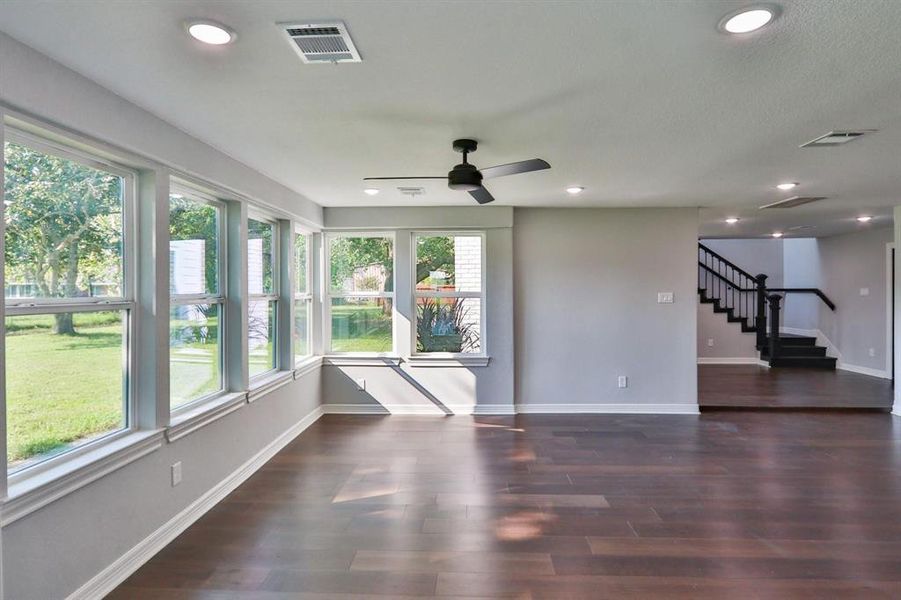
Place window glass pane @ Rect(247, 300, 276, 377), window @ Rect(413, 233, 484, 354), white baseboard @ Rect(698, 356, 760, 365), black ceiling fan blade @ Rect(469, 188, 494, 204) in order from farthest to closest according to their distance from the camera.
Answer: white baseboard @ Rect(698, 356, 760, 365) → window @ Rect(413, 233, 484, 354) → window glass pane @ Rect(247, 300, 276, 377) → black ceiling fan blade @ Rect(469, 188, 494, 204)

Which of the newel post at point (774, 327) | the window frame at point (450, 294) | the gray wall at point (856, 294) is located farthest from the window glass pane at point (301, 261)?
the gray wall at point (856, 294)

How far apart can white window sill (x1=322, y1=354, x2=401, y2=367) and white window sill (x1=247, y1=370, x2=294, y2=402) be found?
0.97m

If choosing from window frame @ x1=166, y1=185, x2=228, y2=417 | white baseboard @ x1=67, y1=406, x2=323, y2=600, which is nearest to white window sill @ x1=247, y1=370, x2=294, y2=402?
window frame @ x1=166, y1=185, x2=228, y2=417

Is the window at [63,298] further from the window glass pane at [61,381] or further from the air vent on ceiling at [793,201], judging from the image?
the air vent on ceiling at [793,201]

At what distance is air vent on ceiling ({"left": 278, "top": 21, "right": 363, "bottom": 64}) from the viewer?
1772 mm

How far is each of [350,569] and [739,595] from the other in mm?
1894

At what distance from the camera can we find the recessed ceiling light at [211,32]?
1757mm

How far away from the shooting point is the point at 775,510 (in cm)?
316

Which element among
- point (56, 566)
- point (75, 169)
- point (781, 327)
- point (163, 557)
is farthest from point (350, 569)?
point (781, 327)

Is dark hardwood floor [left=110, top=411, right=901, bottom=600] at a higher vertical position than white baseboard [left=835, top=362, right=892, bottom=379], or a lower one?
lower

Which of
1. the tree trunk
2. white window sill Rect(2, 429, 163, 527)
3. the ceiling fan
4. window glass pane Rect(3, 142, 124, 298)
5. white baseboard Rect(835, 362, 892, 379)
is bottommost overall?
white baseboard Rect(835, 362, 892, 379)

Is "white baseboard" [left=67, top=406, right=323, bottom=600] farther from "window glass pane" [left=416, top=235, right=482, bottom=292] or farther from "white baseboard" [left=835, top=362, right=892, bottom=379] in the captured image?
"white baseboard" [left=835, top=362, right=892, bottom=379]

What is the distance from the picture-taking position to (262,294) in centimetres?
443

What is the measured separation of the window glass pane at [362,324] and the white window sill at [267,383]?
1175 millimetres
